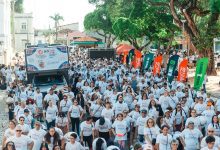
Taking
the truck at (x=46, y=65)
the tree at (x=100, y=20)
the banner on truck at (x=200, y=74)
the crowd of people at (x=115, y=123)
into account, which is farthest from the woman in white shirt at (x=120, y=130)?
the tree at (x=100, y=20)

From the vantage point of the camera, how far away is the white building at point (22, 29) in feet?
281

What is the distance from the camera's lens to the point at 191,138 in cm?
1041

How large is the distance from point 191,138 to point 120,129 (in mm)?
1814

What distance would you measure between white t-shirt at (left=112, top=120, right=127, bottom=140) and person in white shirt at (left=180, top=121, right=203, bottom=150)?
1504 mm

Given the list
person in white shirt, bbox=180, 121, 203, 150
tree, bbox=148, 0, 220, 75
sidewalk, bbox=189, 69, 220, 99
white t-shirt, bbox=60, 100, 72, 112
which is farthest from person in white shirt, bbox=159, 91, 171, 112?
tree, bbox=148, 0, 220, 75

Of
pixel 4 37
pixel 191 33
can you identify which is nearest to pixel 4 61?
pixel 4 37

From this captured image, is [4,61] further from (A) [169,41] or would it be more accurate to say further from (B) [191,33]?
(B) [191,33]

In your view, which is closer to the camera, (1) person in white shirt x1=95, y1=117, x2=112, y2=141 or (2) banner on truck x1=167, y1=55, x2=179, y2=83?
(1) person in white shirt x1=95, y1=117, x2=112, y2=141

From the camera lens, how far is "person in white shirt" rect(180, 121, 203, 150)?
10.4 meters

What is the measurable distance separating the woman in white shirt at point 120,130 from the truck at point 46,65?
35.1 feet

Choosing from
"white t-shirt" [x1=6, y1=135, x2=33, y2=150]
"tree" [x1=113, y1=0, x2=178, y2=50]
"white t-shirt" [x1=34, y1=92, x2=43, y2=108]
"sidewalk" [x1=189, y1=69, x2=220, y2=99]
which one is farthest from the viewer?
"tree" [x1=113, y1=0, x2=178, y2=50]

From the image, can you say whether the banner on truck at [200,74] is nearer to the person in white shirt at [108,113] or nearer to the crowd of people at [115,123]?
the crowd of people at [115,123]

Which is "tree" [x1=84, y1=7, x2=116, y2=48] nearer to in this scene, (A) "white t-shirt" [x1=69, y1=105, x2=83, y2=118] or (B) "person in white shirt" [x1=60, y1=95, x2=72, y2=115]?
(B) "person in white shirt" [x1=60, y1=95, x2=72, y2=115]

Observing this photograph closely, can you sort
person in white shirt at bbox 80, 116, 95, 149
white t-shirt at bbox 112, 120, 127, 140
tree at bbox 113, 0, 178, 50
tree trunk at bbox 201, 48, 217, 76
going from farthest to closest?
tree at bbox 113, 0, 178, 50 < tree trunk at bbox 201, 48, 217, 76 < person in white shirt at bbox 80, 116, 95, 149 < white t-shirt at bbox 112, 120, 127, 140
